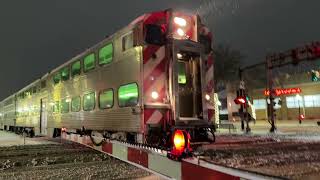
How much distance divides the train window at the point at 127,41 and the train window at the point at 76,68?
4368 mm

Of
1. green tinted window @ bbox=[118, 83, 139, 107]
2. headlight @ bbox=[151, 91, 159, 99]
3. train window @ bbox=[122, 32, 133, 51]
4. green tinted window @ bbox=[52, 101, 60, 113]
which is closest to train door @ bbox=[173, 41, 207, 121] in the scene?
headlight @ bbox=[151, 91, 159, 99]

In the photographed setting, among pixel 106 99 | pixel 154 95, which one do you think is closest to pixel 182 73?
pixel 154 95

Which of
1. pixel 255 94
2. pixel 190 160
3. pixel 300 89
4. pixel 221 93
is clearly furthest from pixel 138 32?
pixel 221 93

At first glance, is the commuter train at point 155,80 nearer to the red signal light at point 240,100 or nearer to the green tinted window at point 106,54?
the green tinted window at point 106,54

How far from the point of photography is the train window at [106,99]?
10807 millimetres

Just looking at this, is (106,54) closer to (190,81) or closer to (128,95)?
(128,95)

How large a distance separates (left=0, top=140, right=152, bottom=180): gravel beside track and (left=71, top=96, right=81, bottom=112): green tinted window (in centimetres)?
259

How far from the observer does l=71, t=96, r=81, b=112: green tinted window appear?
13.7 m

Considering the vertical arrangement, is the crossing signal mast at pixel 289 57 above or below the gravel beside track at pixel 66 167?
above

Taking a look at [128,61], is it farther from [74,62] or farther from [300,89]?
[300,89]

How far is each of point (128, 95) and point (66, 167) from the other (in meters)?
2.52

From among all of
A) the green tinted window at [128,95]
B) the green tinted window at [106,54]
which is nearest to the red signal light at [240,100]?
the green tinted window at [106,54]

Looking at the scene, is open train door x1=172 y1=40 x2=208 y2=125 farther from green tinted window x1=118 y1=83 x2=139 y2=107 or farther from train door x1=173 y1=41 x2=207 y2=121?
green tinted window x1=118 y1=83 x2=139 y2=107

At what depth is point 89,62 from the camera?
1280cm
